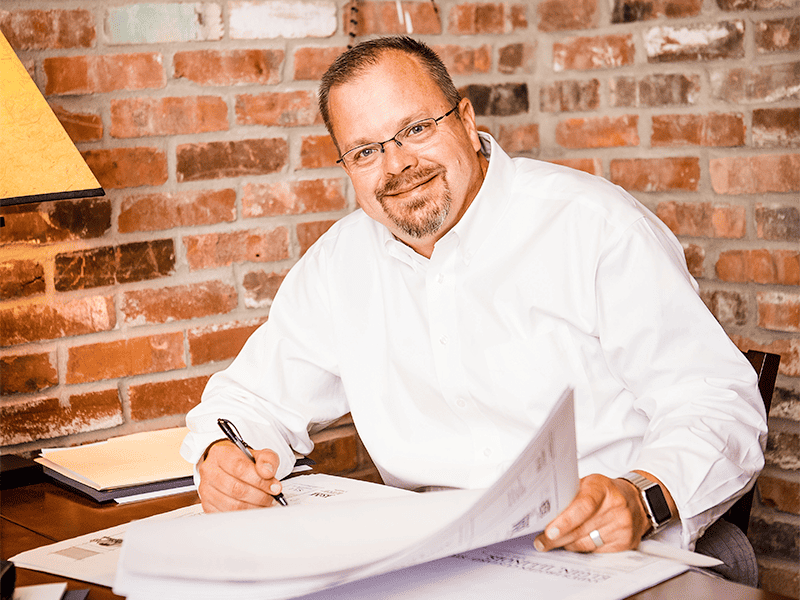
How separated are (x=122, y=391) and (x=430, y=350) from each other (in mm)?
629

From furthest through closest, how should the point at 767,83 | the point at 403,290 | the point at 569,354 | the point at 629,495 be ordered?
the point at 767,83, the point at 403,290, the point at 569,354, the point at 629,495

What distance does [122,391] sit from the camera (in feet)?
5.23

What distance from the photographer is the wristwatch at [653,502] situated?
0.94 meters

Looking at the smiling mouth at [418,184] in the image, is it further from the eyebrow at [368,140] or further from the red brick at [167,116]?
the red brick at [167,116]

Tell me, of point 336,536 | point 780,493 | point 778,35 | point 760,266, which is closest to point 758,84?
point 778,35

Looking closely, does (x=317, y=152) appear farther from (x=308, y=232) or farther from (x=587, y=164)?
(x=587, y=164)

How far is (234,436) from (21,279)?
0.54m

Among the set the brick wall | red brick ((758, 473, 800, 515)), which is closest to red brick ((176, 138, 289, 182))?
the brick wall

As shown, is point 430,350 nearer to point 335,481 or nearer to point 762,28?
point 335,481

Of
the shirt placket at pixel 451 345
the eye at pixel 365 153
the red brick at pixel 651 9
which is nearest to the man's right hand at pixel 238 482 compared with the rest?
the shirt placket at pixel 451 345

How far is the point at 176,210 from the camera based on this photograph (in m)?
1.62

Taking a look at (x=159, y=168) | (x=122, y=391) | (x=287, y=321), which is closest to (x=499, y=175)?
(x=287, y=321)

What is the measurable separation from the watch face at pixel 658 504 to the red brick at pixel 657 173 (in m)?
0.93

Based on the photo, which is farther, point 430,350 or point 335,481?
point 430,350
